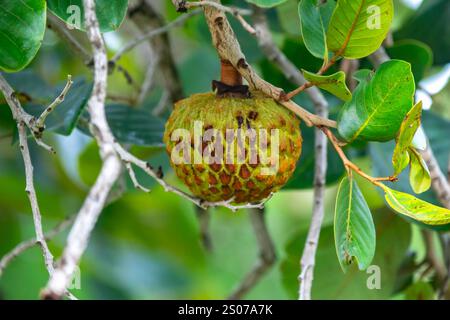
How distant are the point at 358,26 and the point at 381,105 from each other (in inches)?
4.2

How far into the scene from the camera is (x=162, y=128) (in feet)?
4.65

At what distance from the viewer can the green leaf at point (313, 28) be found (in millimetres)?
1021

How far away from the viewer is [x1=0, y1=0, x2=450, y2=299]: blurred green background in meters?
1.52

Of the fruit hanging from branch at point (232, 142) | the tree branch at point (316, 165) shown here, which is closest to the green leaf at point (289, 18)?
the tree branch at point (316, 165)

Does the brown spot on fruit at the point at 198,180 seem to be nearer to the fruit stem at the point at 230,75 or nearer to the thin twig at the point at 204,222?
the fruit stem at the point at 230,75

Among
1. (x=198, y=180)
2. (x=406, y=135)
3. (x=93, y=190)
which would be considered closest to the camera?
(x=93, y=190)

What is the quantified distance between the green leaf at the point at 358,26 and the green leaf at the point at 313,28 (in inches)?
1.3

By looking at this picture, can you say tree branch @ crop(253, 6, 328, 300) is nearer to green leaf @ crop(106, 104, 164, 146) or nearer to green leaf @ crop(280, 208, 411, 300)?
green leaf @ crop(106, 104, 164, 146)

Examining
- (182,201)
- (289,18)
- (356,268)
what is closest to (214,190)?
(356,268)

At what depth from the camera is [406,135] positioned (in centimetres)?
91

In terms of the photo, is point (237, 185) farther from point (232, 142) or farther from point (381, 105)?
point (381, 105)

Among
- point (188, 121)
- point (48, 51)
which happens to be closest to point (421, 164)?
point (188, 121)

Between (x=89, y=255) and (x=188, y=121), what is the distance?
1.54 m
